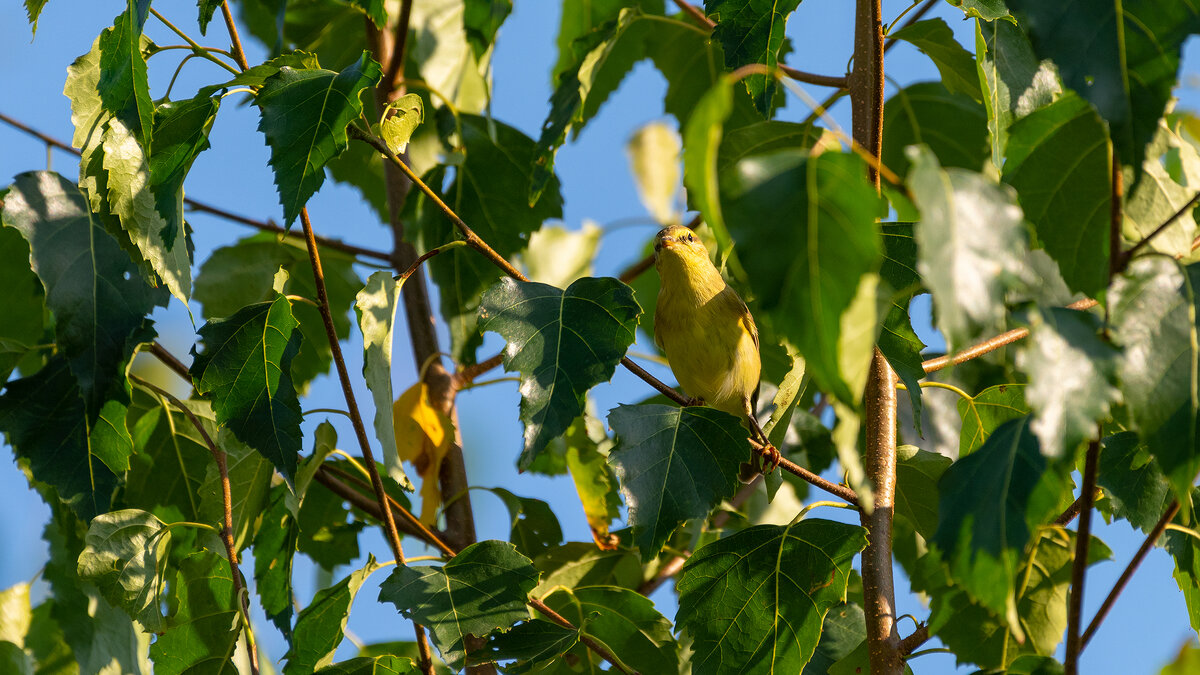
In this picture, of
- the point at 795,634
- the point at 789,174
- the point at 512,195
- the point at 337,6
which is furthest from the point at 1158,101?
the point at 337,6

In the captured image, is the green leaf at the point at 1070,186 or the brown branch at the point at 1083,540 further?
the green leaf at the point at 1070,186

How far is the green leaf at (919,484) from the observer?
2387 mm

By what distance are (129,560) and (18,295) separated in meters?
1.08

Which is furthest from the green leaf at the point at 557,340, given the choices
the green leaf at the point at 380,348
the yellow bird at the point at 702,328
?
the yellow bird at the point at 702,328

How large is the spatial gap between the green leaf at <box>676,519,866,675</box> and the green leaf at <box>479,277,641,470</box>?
0.58 m

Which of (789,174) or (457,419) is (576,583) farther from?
(789,174)

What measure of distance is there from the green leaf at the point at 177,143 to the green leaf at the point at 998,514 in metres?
1.34

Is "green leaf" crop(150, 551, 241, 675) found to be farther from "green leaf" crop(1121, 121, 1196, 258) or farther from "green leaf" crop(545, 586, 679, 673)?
"green leaf" crop(1121, 121, 1196, 258)

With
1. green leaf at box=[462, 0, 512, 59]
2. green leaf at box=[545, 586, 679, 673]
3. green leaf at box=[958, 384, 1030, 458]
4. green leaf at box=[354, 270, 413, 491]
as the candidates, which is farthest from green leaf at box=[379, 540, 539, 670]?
green leaf at box=[462, 0, 512, 59]

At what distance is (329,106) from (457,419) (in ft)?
5.71

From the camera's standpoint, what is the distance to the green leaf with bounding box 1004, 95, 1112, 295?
149 cm

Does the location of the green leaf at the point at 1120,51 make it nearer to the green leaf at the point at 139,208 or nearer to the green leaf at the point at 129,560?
the green leaf at the point at 139,208

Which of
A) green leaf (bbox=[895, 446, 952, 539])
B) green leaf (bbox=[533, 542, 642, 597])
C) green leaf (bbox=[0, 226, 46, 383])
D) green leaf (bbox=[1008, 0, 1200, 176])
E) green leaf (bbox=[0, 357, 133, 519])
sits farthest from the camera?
green leaf (bbox=[533, 542, 642, 597])

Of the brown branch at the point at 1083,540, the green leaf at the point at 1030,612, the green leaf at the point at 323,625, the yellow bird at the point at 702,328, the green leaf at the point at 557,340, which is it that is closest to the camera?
the brown branch at the point at 1083,540
